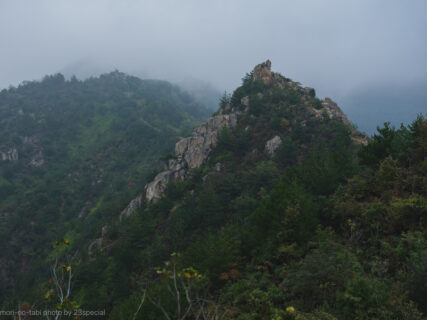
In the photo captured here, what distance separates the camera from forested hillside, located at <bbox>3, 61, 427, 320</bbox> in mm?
9203

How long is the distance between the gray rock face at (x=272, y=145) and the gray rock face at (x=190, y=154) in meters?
9.79

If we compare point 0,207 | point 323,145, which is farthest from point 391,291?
point 0,207

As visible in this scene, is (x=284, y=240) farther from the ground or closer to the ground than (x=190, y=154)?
closer to the ground

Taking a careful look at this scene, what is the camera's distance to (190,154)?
1890 inches

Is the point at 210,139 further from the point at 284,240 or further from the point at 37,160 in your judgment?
the point at 37,160

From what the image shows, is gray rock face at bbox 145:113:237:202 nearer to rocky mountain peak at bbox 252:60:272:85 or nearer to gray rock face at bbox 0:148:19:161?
rocky mountain peak at bbox 252:60:272:85

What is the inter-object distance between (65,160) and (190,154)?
278ft

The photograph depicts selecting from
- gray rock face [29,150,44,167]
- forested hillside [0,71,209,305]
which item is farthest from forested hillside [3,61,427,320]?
gray rock face [29,150,44,167]

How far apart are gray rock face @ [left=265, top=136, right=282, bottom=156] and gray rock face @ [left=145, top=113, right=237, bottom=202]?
9795mm

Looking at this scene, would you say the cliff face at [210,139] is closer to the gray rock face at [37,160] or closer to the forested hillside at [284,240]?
the forested hillside at [284,240]

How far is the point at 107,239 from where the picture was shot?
41.7m

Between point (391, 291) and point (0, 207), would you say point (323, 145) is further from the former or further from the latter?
point (0, 207)

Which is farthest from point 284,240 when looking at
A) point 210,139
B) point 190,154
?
point 190,154

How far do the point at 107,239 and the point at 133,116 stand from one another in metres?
99.5
